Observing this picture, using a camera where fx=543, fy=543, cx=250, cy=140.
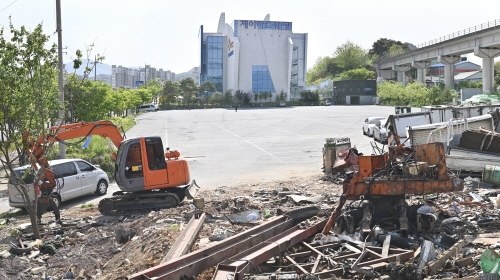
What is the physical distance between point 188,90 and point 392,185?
10708cm

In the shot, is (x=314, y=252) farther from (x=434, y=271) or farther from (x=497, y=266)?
(x=497, y=266)

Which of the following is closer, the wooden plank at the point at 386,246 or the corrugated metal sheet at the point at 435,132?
the wooden plank at the point at 386,246

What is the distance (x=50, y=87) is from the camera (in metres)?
13.7

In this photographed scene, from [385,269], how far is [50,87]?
368 inches

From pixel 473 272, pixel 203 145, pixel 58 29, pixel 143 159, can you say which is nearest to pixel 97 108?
pixel 203 145

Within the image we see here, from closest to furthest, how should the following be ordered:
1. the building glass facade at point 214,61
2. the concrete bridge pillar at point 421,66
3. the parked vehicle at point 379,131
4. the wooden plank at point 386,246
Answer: the wooden plank at point 386,246
the parked vehicle at point 379,131
the concrete bridge pillar at point 421,66
the building glass facade at point 214,61

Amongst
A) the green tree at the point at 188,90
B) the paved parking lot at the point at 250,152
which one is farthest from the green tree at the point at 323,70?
the paved parking lot at the point at 250,152

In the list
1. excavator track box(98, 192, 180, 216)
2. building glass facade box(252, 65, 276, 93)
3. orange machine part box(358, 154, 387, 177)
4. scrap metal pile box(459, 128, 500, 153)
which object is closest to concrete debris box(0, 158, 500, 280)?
orange machine part box(358, 154, 387, 177)

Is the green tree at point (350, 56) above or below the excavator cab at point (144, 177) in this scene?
above

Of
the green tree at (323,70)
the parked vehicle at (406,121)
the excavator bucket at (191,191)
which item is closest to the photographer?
the excavator bucket at (191,191)

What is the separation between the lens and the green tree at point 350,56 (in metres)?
152

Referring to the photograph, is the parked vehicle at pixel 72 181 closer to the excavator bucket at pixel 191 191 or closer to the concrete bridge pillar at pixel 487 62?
the excavator bucket at pixel 191 191

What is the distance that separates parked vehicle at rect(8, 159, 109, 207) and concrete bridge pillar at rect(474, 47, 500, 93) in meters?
64.5

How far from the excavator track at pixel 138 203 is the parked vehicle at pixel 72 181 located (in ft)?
6.34
